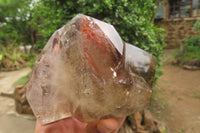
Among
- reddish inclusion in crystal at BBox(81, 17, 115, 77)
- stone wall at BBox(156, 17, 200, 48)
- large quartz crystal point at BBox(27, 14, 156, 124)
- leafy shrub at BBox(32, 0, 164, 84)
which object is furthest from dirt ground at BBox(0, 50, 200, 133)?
stone wall at BBox(156, 17, 200, 48)

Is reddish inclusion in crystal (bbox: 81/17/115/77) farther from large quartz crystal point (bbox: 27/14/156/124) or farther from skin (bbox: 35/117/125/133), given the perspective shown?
skin (bbox: 35/117/125/133)

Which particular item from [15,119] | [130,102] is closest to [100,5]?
[130,102]

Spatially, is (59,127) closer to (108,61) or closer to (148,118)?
(108,61)

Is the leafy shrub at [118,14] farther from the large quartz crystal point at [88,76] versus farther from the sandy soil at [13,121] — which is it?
the sandy soil at [13,121]

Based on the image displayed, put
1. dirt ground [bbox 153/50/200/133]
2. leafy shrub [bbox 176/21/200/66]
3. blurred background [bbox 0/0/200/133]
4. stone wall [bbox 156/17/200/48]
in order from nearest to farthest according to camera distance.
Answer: blurred background [bbox 0/0/200/133], dirt ground [bbox 153/50/200/133], leafy shrub [bbox 176/21/200/66], stone wall [bbox 156/17/200/48]

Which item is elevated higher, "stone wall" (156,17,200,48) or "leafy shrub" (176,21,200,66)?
"stone wall" (156,17,200,48)

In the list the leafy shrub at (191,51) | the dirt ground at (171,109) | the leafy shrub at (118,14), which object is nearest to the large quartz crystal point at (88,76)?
the leafy shrub at (118,14)
